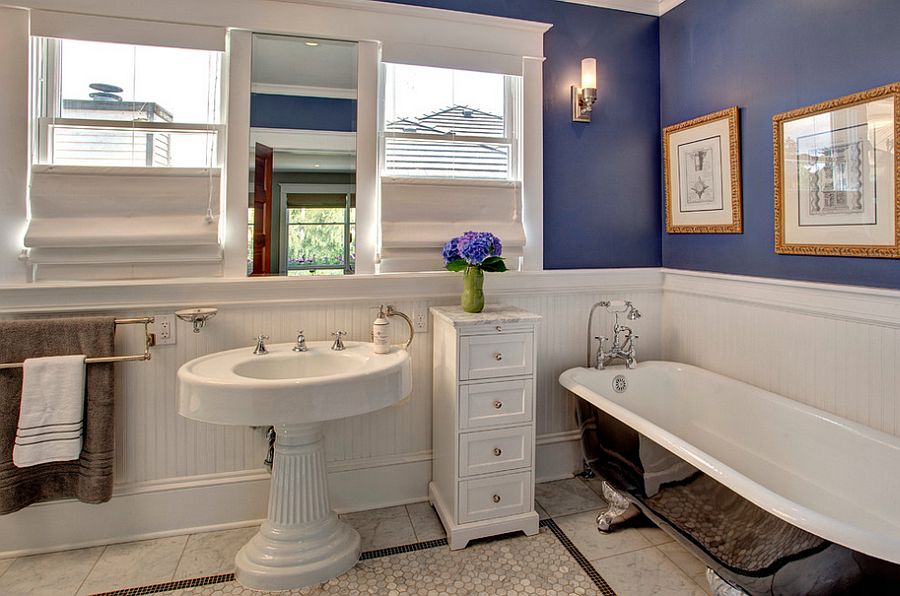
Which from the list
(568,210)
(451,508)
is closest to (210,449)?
(451,508)

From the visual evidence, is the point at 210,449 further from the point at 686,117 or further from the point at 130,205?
the point at 686,117

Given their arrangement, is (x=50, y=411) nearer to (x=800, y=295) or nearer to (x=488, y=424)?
(x=488, y=424)

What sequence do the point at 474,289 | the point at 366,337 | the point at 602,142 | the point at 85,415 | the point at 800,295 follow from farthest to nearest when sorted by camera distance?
the point at 602,142 < the point at 366,337 < the point at 474,289 < the point at 800,295 < the point at 85,415

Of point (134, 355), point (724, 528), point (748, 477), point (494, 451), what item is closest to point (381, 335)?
point (494, 451)

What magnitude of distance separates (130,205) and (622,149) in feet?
7.75

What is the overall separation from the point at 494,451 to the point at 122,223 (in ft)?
5.77

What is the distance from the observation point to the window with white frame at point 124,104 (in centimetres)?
206

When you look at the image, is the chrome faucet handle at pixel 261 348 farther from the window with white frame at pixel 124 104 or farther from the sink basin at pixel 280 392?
the window with white frame at pixel 124 104

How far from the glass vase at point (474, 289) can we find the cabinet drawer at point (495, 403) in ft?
1.12

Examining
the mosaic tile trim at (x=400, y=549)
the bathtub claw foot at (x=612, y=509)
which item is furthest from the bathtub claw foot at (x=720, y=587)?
the mosaic tile trim at (x=400, y=549)

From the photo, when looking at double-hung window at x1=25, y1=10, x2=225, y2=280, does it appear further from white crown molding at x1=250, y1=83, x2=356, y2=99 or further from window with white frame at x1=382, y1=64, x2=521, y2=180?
window with white frame at x1=382, y1=64, x2=521, y2=180

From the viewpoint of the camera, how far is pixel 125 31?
2084 millimetres

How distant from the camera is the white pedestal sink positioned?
1663 mm

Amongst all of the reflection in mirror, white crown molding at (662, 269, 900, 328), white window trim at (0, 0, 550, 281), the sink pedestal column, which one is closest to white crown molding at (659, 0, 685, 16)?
white window trim at (0, 0, 550, 281)
